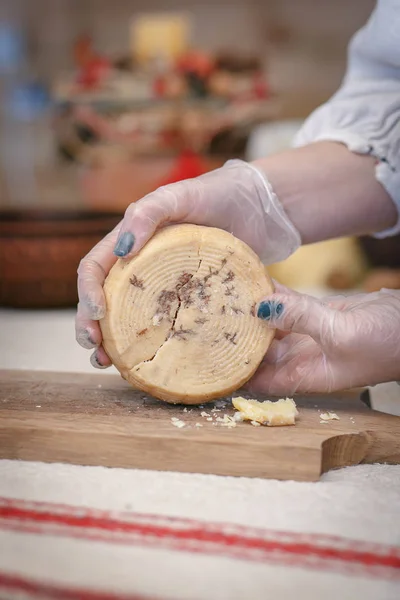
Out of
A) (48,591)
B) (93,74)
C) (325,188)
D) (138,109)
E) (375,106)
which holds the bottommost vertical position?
(138,109)

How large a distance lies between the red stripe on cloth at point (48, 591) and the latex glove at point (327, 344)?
539mm

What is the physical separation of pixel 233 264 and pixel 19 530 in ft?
1.70

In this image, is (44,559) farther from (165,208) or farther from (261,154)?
(261,154)

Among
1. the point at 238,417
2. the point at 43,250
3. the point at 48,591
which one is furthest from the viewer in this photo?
the point at 43,250

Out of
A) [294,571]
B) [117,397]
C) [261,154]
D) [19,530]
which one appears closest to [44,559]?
[19,530]

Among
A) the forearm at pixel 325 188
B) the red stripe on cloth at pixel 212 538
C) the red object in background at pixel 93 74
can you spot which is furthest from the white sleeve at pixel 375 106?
the red object in background at pixel 93 74

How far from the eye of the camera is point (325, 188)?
5.00ft

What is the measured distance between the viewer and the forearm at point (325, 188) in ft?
4.92

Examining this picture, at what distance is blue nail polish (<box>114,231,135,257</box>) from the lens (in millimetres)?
1199

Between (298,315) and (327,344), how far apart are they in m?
0.07

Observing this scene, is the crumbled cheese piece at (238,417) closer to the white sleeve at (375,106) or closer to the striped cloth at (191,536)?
the striped cloth at (191,536)

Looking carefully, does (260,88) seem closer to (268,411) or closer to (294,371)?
(294,371)

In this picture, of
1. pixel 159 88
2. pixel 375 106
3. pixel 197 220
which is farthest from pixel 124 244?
pixel 159 88

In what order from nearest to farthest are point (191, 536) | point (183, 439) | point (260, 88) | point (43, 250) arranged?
point (191, 536) < point (183, 439) < point (43, 250) < point (260, 88)
